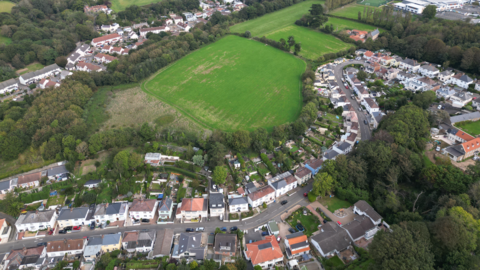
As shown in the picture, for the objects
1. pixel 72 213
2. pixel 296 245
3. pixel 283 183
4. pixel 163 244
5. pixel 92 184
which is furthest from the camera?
pixel 92 184

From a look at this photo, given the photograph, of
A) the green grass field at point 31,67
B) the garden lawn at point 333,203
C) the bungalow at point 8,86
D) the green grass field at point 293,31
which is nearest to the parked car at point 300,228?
the garden lawn at point 333,203

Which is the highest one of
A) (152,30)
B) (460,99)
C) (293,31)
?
(152,30)

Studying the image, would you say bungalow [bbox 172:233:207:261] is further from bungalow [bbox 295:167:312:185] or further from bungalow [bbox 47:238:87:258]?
bungalow [bbox 295:167:312:185]

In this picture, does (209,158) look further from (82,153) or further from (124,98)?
(124,98)

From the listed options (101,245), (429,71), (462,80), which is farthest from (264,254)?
(429,71)

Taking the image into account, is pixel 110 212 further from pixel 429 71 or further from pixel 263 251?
pixel 429 71

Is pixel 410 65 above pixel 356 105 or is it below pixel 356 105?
above

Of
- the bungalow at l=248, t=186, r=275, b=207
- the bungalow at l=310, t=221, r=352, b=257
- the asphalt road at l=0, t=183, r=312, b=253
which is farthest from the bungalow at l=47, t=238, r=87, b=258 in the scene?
the bungalow at l=310, t=221, r=352, b=257
